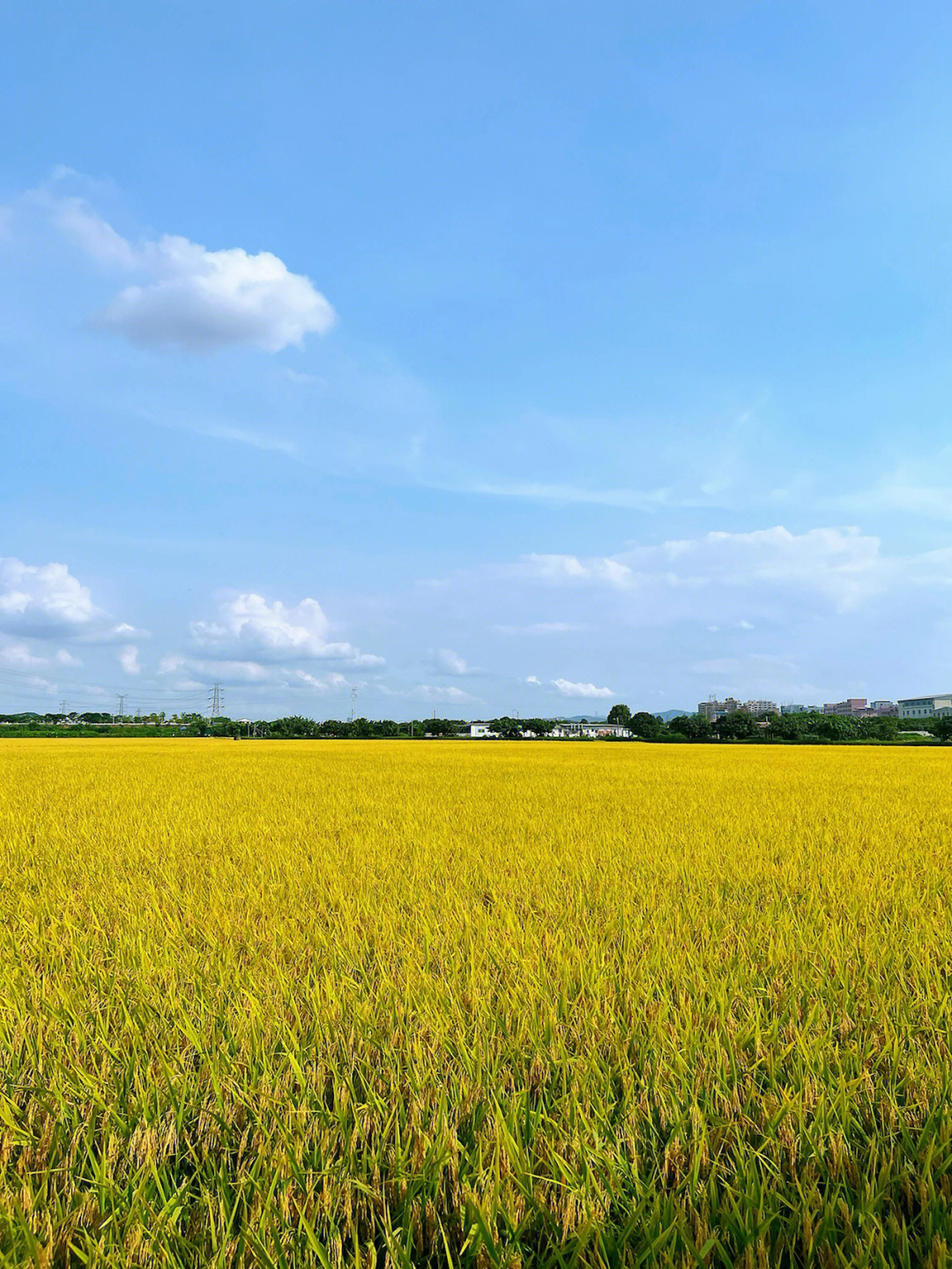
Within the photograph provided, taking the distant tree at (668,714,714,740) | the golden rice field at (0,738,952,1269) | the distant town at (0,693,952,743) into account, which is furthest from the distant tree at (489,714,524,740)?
the golden rice field at (0,738,952,1269)

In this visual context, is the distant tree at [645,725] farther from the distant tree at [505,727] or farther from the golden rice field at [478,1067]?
the golden rice field at [478,1067]

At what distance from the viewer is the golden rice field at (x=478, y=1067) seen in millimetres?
1431

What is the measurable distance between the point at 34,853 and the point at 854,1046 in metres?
6.32

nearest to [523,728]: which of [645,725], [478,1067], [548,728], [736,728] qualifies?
[548,728]

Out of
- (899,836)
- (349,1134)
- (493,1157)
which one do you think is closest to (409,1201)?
(493,1157)

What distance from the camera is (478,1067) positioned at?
6.63 feet

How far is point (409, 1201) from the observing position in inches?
→ 58.1

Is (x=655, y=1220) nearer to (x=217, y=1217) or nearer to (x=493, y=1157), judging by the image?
(x=493, y=1157)

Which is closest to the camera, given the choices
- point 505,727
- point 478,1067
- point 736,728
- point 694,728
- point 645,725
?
point 478,1067

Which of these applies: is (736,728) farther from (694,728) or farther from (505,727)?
(505,727)

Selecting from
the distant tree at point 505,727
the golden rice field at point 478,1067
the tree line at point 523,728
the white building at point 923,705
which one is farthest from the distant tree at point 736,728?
the white building at point 923,705

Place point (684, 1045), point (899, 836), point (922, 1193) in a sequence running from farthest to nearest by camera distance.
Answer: point (899, 836) < point (684, 1045) < point (922, 1193)

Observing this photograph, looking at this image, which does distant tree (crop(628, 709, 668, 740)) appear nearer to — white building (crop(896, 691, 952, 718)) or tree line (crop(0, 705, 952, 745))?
tree line (crop(0, 705, 952, 745))

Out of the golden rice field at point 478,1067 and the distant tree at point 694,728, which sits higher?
the golden rice field at point 478,1067
